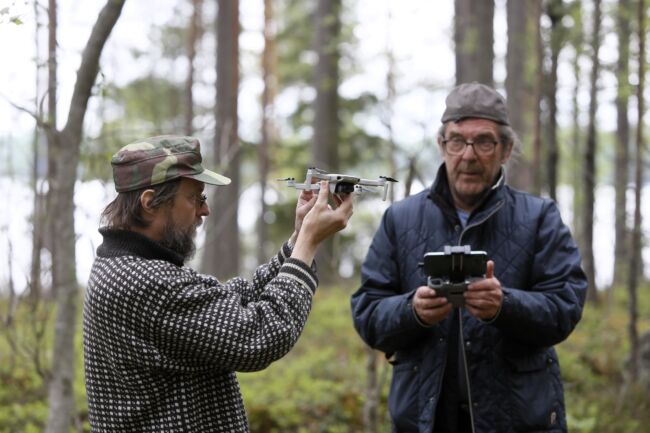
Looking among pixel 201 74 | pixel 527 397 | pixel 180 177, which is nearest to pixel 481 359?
pixel 527 397

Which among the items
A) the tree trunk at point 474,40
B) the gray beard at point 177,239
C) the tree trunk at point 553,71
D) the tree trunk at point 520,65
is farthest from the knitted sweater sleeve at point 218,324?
the tree trunk at point 553,71

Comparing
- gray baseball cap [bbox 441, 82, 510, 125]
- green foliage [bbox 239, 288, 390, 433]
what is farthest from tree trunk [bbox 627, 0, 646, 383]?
gray baseball cap [bbox 441, 82, 510, 125]

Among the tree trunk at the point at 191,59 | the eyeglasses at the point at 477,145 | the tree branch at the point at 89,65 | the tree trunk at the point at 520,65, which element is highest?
the tree trunk at the point at 191,59

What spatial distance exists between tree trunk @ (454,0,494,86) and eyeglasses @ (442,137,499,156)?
4900mm

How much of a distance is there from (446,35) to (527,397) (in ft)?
37.6

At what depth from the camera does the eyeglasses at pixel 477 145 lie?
9.95ft

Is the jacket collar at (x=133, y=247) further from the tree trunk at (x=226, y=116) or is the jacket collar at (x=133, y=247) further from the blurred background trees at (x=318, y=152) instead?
the tree trunk at (x=226, y=116)

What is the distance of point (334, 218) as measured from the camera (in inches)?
93.5

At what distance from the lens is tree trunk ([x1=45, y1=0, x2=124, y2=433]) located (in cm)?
382

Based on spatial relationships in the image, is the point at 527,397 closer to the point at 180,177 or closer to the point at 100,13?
the point at 180,177

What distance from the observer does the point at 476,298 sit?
2568mm

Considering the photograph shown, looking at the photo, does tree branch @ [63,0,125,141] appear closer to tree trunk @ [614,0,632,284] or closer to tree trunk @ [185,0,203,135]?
tree trunk @ [614,0,632,284]

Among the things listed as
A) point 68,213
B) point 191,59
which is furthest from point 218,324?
point 191,59

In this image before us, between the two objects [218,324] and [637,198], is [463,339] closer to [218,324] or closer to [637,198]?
[218,324]
